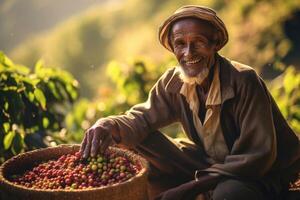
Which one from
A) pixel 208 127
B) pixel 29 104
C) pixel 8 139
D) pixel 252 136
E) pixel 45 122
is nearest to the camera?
pixel 252 136

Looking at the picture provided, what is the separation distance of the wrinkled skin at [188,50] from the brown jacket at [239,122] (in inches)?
6.3

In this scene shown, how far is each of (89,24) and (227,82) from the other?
10.6m

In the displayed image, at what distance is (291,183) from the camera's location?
13.2 feet

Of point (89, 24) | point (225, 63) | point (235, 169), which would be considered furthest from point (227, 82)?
point (89, 24)

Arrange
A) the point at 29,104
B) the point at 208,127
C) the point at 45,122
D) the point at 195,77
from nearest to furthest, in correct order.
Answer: the point at 195,77
the point at 208,127
the point at 29,104
the point at 45,122

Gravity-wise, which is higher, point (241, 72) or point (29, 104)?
point (241, 72)

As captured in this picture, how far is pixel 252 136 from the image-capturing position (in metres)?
3.48

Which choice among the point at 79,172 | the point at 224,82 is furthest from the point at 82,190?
the point at 224,82

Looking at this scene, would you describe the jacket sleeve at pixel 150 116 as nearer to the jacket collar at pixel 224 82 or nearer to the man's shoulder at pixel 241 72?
the jacket collar at pixel 224 82

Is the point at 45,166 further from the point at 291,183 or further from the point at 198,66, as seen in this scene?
the point at 291,183

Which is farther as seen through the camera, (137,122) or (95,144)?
(137,122)

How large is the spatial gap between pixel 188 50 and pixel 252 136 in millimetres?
645

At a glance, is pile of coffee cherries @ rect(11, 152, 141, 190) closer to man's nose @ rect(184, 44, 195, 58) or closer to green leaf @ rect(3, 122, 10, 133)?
man's nose @ rect(184, 44, 195, 58)

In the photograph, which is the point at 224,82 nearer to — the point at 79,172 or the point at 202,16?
the point at 202,16
